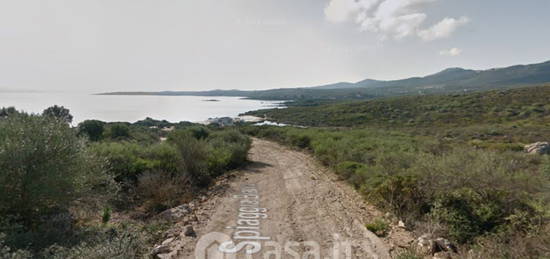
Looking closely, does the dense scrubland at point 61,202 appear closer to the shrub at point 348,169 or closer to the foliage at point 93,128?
the shrub at point 348,169

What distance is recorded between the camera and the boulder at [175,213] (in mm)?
6000

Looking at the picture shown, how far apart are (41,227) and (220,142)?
391 inches

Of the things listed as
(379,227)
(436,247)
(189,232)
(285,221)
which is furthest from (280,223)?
(436,247)

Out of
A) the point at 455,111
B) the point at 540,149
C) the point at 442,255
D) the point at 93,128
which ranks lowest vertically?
the point at 455,111

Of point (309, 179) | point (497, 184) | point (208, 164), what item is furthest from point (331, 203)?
point (208, 164)

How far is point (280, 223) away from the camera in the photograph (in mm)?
5707

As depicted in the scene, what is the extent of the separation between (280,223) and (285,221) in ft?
0.56

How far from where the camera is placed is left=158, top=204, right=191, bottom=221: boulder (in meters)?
6.00

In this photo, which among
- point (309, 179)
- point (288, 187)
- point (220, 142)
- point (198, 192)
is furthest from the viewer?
point (220, 142)

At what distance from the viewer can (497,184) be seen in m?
A: 5.28

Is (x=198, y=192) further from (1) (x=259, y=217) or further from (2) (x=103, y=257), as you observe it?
(2) (x=103, y=257)

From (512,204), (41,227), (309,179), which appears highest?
(41,227)

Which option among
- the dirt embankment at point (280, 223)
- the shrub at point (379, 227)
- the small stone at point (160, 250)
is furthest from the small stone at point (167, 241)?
the shrub at point (379, 227)

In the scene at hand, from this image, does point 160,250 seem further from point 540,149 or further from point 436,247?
point 540,149
